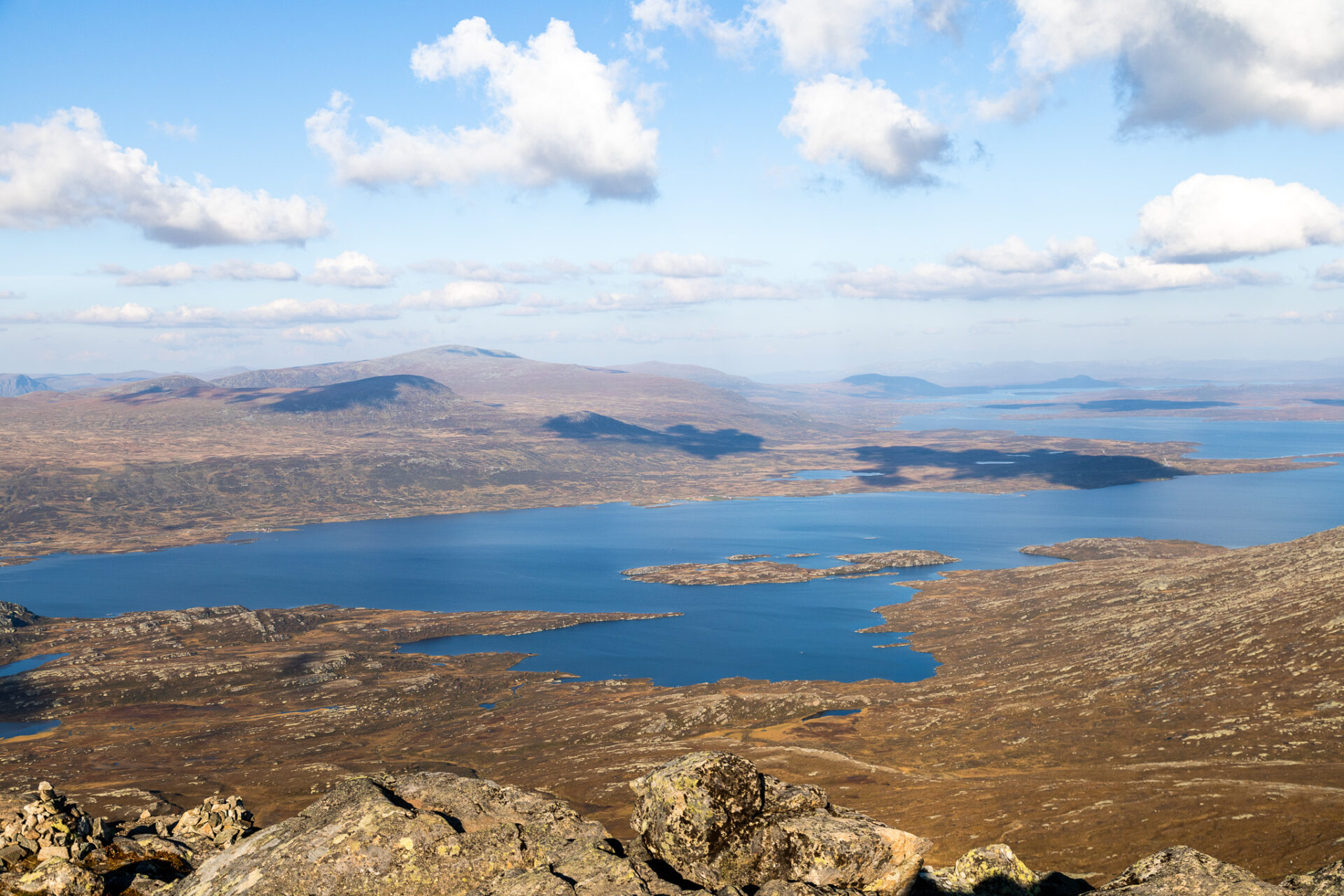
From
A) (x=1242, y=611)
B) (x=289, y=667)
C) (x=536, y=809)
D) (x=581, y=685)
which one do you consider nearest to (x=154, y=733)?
(x=289, y=667)

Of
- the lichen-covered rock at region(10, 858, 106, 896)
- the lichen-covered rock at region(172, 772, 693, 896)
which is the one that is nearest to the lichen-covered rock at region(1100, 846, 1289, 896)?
the lichen-covered rock at region(172, 772, 693, 896)

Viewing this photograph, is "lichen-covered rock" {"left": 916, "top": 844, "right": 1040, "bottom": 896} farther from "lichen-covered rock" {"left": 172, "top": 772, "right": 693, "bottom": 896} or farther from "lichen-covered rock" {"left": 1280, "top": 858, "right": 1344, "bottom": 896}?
"lichen-covered rock" {"left": 172, "top": 772, "right": 693, "bottom": 896}

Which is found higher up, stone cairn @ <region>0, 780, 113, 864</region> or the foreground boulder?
the foreground boulder

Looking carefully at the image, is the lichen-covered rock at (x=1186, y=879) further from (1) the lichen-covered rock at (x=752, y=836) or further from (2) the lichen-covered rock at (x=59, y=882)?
(2) the lichen-covered rock at (x=59, y=882)

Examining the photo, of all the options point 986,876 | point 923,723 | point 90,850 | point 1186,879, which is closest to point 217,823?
point 90,850

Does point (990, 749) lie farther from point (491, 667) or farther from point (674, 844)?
A: point (491, 667)

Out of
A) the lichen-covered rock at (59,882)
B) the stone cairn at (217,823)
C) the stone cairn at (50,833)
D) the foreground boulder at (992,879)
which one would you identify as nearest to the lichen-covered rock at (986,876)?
the foreground boulder at (992,879)

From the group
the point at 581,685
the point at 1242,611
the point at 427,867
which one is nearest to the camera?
the point at 427,867
